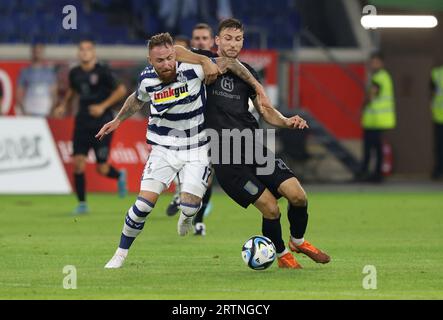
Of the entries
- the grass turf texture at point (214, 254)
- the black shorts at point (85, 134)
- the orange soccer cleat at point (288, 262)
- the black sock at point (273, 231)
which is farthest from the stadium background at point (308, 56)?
the black sock at point (273, 231)

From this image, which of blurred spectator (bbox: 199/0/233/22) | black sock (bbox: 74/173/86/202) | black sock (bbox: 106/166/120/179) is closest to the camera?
black sock (bbox: 74/173/86/202)

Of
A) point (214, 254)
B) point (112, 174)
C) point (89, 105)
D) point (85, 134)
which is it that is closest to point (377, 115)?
point (112, 174)

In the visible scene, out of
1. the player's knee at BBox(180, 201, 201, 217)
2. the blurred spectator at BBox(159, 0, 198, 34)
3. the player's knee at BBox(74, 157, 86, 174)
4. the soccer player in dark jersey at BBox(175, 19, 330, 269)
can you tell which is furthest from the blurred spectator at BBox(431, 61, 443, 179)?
the player's knee at BBox(180, 201, 201, 217)

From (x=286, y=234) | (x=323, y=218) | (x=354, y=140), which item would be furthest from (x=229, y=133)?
(x=354, y=140)

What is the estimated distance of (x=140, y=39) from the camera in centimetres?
2775

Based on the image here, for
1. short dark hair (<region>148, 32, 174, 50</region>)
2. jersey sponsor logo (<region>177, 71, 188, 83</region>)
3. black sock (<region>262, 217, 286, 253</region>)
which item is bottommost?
black sock (<region>262, 217, 286, 253</region>)

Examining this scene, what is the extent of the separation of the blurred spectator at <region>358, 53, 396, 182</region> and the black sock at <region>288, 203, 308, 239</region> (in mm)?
14289

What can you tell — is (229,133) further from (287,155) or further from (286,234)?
(287,155)

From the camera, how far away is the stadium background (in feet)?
82.6

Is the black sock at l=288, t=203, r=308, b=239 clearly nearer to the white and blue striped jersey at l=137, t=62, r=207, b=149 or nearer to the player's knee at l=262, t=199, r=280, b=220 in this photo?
the player's knee at l=262, t=199, r=280, b=220

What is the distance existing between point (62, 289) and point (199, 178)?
209cm

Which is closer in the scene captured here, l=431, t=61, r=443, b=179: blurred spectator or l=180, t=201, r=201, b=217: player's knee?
l=180, t=201, r=201, b=217: player's knee

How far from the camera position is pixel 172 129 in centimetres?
1138

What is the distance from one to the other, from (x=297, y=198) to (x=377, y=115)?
1474cm
